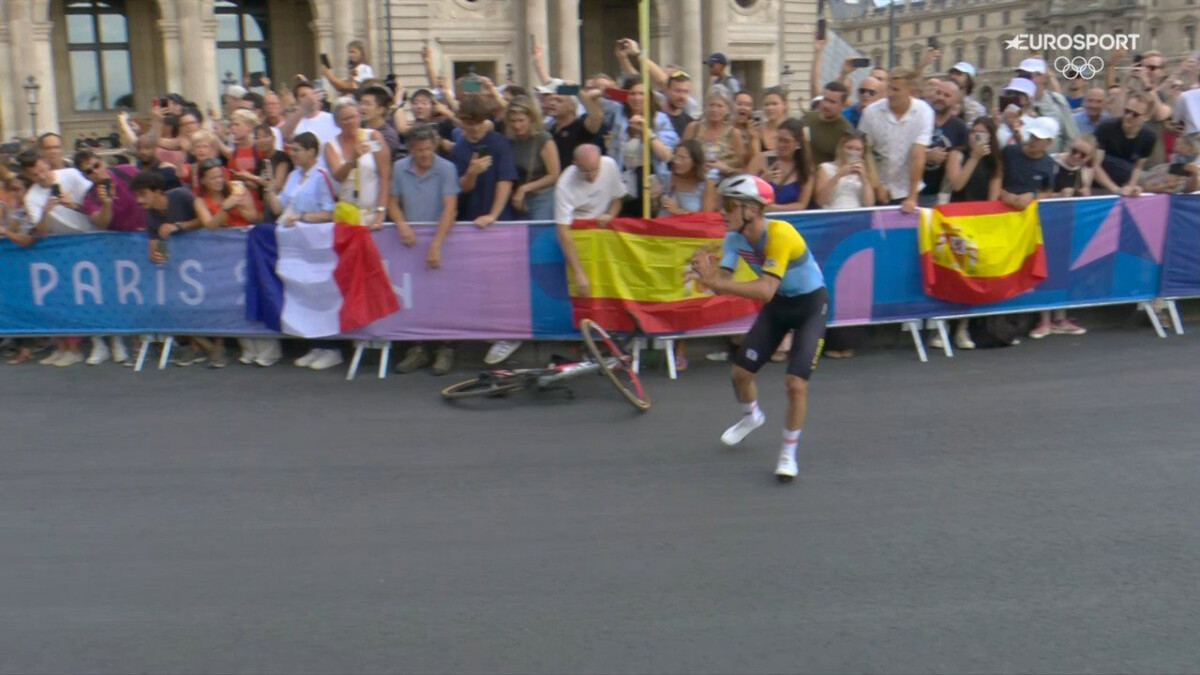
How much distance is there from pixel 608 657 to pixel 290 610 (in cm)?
158

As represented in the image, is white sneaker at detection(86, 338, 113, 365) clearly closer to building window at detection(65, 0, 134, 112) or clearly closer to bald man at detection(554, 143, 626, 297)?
bald man at detection(554, 143, 626, 297)

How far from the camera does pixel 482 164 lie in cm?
1030

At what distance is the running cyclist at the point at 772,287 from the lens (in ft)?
23.3

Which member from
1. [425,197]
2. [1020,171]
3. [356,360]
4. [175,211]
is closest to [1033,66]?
[1020,171]

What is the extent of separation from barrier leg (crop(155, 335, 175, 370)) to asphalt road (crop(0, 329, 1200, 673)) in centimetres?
112

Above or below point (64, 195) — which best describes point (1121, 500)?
below

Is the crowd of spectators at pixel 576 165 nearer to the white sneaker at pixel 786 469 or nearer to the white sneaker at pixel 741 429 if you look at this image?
the white sneaker at pixel 741 429

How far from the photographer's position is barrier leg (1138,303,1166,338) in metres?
11.5

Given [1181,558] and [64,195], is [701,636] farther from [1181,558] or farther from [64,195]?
[64,195]

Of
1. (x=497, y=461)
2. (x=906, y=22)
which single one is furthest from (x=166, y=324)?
(x=906, y=22)

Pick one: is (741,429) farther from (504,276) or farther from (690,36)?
(690,36)

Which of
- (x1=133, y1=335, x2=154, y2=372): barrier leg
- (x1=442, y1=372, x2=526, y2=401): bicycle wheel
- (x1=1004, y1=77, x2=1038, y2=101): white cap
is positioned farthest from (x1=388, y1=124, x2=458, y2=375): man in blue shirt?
(x1=1004, y1=77, x2=1038, y2=101): white cap

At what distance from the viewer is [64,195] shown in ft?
37.0

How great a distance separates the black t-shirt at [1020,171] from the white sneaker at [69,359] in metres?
9.38
